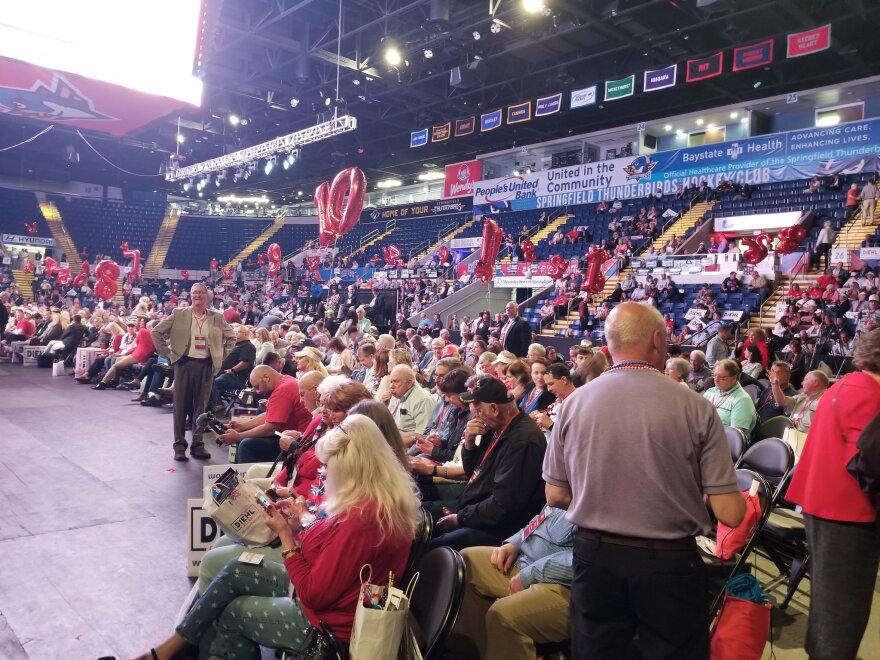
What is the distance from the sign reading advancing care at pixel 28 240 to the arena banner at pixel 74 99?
1162 centimetres

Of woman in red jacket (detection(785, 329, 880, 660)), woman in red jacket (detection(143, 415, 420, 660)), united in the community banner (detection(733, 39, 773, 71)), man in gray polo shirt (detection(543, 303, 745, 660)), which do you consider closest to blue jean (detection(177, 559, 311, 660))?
woman in red jacket (detection(143, 415, 420, 660))

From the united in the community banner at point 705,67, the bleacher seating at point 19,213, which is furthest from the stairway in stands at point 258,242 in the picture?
the united in the community banner at point 705,67

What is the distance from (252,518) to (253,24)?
45.5 feet

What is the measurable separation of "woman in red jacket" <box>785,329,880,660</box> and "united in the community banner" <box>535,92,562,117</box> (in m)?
15.7

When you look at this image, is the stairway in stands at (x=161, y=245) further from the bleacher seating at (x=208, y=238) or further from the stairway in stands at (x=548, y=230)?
the stairway in stands at (x=548, y=230)

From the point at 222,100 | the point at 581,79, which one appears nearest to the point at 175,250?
the point at 222,100

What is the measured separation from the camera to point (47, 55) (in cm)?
525

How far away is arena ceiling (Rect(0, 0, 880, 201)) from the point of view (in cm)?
1281

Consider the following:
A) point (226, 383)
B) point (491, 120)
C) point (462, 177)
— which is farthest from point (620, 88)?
point (226, 383)

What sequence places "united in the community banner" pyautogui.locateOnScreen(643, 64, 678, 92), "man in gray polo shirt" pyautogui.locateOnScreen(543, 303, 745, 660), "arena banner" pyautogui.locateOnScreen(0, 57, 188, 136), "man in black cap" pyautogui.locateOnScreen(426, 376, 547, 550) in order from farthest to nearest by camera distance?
"united in the community banner" pyautogui.locateOnScreen(643, 64, 678, 92), "arena banner" pyautogui.locateOnScreen(0, 57, 188, 136), "man in black cap" pyautogui.locateOnScreen(426, 376, 547, 550), "man in gray polo shirt" pyautogui.locateOnScreen(543, 303, 745, 660)

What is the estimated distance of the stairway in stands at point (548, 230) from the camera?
21.0 metres

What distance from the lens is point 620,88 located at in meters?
15.4

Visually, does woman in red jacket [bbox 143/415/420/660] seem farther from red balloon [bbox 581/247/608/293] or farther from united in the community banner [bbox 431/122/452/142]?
united in the community banner [bbox 431/122/452/142]

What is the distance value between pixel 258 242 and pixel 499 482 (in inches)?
Result: 1299
